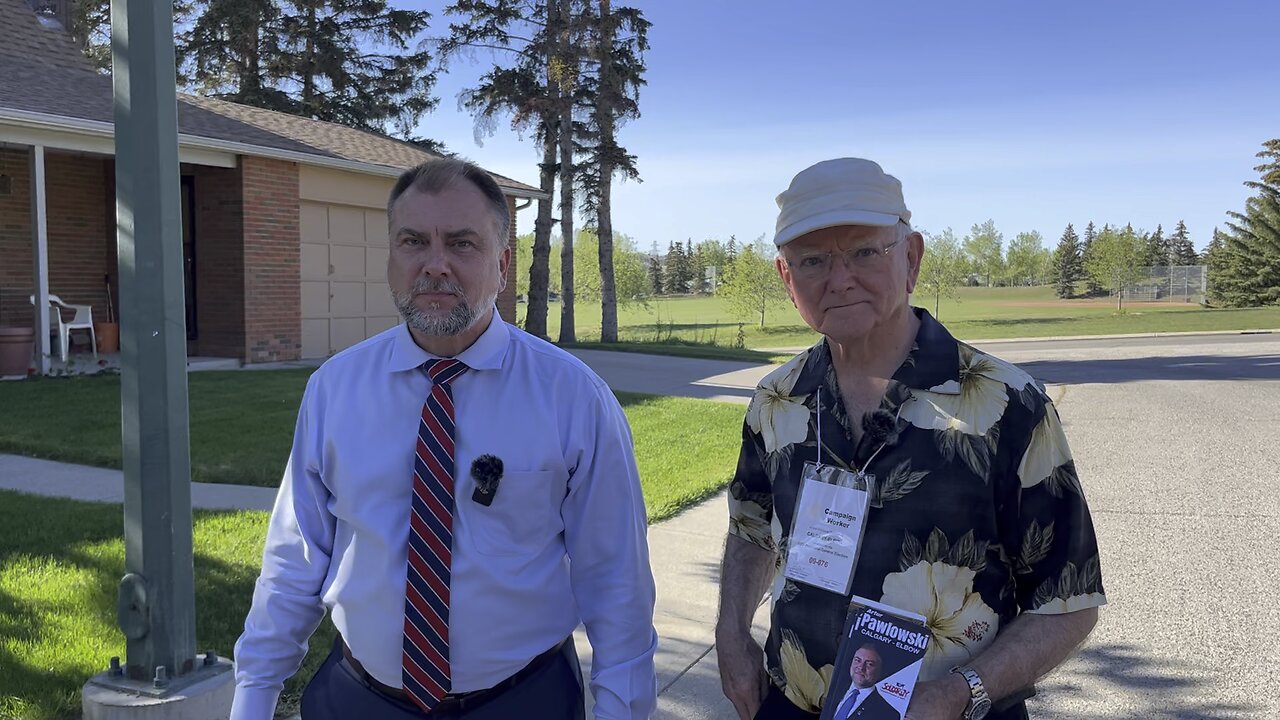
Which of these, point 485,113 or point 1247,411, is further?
point 485,113

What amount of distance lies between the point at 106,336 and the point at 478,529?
49.0ft

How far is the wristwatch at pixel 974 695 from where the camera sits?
5.90 feet

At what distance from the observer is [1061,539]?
72.4 inches

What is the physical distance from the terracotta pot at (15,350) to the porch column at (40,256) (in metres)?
0.13

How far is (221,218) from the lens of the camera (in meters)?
14.7

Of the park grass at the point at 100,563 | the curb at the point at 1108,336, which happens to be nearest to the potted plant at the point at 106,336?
the park grass at the point at 100,563

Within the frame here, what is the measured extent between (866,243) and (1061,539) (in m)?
0.71

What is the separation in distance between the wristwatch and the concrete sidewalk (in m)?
2.03

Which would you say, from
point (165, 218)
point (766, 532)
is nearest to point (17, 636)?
point (165, 218)

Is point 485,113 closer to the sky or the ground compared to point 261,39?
closer to the ground

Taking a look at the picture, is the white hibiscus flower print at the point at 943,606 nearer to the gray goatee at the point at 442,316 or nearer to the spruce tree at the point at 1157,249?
the gray goatee at the point at 442,316

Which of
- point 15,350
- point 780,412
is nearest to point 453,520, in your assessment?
point 780,412

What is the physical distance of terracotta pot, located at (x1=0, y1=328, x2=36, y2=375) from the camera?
11.9m

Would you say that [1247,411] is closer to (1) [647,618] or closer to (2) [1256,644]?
(2) [1256,644]
